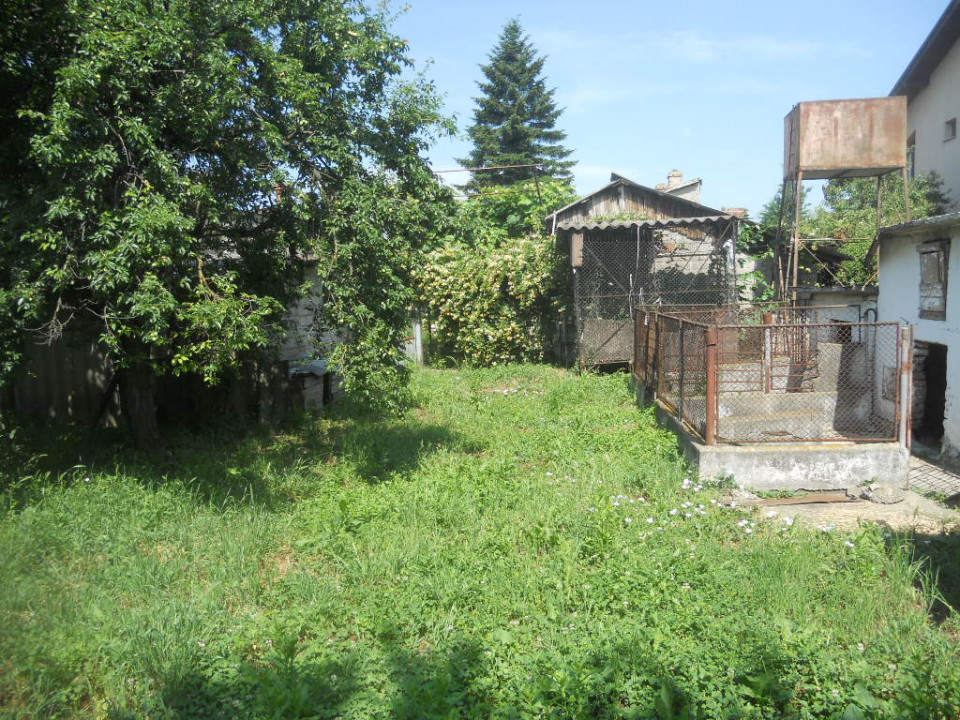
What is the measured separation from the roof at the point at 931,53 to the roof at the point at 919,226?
6.17 m

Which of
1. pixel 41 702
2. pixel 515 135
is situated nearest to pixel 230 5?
pixel 41 702

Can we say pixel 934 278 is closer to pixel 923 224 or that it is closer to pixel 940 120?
pixel 923 224

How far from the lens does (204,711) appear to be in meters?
3.60

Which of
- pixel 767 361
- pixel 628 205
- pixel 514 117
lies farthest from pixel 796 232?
pixel 514 117

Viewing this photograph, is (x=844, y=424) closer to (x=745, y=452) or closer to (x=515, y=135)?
(x=745, y=452)

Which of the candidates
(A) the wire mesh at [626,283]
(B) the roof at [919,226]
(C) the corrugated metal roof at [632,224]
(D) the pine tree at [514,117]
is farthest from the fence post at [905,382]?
(D) the pine tree at [514,117]

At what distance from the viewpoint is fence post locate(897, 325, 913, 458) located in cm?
727

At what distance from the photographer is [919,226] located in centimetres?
940

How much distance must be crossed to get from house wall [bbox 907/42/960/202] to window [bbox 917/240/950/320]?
6.19m

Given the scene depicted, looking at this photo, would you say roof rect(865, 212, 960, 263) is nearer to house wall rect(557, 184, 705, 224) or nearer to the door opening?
the door opening

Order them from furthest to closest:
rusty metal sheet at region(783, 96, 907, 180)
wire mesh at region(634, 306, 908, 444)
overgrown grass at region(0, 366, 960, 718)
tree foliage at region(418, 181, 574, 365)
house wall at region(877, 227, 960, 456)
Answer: tree foliage at region(418, 181, 574, 365) → rusty metal sheet at region(783, 96, 907, 180) → house wall at region(877, 227, 960, 456) → wire mesh at region(634, 306, 908, 444) → overgrown grass at region(0, 366, 960, 718)

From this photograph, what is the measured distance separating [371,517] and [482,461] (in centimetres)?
215

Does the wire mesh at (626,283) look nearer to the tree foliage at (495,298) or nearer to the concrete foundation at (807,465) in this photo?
the tree foliage at (495,298)

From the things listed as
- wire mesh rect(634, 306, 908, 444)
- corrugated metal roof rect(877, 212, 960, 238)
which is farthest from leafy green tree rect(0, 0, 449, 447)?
corrugated metal roof rect(877, 212, 960, 238)
